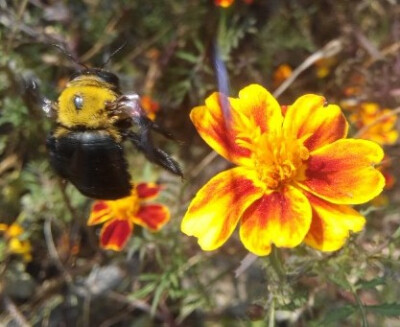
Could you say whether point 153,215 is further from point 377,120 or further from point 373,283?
point 377,120

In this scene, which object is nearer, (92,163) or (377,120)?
(92,163)

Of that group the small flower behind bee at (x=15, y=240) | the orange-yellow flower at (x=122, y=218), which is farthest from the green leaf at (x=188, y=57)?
the small flower behind bee at (x=15, y=240)

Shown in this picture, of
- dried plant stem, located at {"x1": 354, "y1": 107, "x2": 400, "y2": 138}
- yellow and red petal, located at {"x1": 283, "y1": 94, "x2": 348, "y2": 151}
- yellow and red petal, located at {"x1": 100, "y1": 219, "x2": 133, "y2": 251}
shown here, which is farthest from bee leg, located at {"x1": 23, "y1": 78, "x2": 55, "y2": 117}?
dried plant stem, located at {"x1": 354, "y1": 107, "x2": 400, "y2": 138}

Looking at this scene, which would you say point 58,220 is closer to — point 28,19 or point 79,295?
point 79,295

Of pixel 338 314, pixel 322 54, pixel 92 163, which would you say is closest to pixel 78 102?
pixel 92 163

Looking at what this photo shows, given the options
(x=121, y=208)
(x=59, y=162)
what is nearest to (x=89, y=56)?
(x=121, y=208)

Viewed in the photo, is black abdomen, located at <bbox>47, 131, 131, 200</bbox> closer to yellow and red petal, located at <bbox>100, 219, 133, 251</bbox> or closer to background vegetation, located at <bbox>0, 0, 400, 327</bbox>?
yellow and red petal, located at <bbox>100, 219, 133, 251</bbox>
